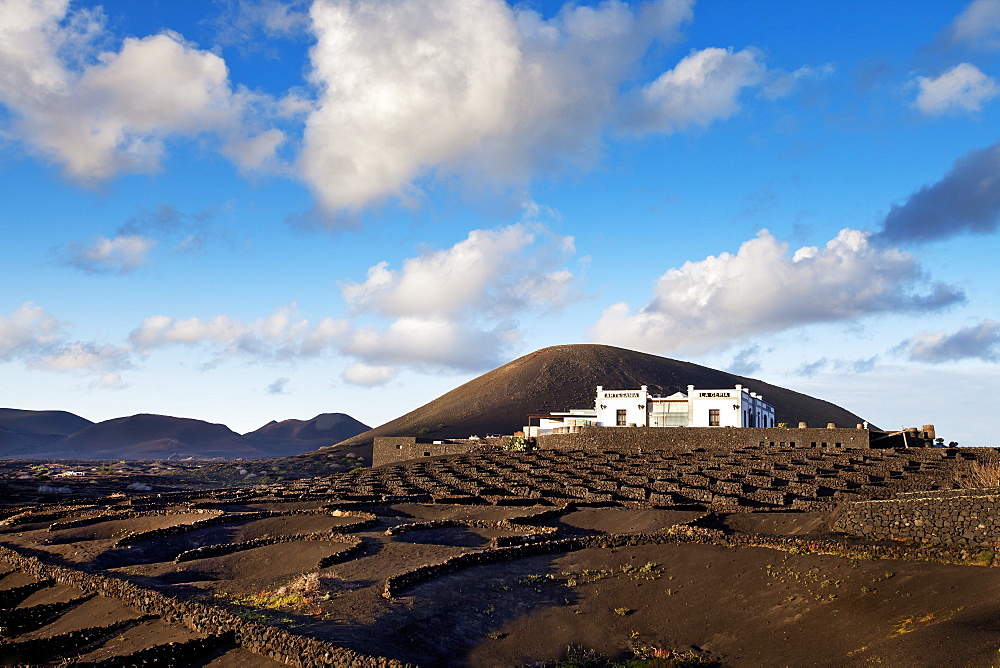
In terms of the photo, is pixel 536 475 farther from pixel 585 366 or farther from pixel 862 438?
pixel 585 366

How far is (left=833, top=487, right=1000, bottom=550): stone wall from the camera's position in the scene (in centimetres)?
2203

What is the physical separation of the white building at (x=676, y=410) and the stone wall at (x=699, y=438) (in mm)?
3186

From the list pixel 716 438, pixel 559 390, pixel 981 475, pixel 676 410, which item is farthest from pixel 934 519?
pixel 559 390

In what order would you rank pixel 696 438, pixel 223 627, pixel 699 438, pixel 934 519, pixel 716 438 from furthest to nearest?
pixel 696 438 < pixel 699 438 < pixel 716 438 < pixel 934 519 < pixel 223 627

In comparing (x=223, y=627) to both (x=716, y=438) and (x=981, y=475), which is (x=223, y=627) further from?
(x=716, y=438)

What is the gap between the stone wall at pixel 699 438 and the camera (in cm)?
5138

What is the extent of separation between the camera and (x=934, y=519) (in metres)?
23.2

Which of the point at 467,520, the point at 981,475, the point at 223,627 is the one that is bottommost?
the point at 223,627

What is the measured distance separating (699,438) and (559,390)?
7961cm

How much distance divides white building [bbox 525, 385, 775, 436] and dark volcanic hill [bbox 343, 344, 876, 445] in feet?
153

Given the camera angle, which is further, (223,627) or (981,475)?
(981,475)

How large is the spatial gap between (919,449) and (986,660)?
37.2 m

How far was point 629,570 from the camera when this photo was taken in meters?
21.6

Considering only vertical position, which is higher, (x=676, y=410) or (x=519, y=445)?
(x=676, y=410)
